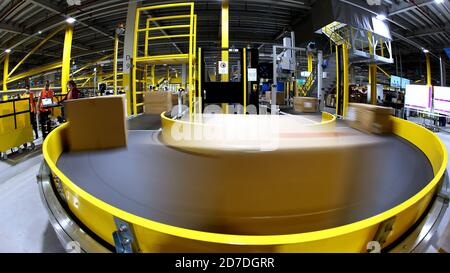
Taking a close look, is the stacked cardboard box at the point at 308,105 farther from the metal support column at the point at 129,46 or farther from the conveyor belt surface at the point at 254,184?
the metal support column at the point at 129,46

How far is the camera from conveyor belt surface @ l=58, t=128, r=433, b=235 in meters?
1.33

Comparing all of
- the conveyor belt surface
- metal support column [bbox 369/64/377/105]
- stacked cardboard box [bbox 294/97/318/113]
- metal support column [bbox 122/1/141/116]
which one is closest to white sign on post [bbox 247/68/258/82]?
stacked cardboard box [bbox 294/97/318/113]

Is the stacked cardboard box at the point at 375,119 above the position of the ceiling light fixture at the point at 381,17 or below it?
below

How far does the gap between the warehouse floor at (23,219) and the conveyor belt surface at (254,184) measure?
0.41 meters

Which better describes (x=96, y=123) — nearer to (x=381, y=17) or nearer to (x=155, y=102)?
(x=155, y=102)

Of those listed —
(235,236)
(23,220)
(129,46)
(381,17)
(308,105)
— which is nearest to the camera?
(235,236)

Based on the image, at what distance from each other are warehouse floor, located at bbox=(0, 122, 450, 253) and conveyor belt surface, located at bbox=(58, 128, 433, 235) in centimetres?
41

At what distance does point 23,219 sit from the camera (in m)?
1.78

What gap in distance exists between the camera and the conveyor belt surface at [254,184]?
1.33 meters

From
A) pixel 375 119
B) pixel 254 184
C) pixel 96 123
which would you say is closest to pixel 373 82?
pixel 375 119

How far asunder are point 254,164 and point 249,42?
40.4ft

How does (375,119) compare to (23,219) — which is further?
(375,119)

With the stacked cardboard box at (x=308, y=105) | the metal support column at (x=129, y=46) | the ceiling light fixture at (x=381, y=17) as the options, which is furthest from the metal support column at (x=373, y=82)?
the metal support column at (x=129, y=46)

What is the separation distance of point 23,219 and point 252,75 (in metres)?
4.61
